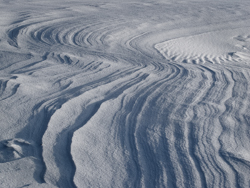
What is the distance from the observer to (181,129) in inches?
48.8

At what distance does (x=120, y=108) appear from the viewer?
4.54 ft

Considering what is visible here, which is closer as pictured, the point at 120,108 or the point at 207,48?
the point at 120,108

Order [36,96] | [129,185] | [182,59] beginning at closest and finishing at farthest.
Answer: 1. [129,185]
2. [36,96]
3. [182,59]

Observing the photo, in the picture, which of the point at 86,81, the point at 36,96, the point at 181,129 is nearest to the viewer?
the point at 181,129

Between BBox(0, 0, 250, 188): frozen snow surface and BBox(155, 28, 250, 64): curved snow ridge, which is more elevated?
BBox(0, 0, 250, 188): frozen snow surface

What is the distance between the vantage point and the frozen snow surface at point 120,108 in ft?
3.32

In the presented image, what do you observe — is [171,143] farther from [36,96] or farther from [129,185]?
[36,96]

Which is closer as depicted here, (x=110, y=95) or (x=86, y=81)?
(x=110, y=95)

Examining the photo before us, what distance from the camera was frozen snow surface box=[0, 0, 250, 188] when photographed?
1011mm

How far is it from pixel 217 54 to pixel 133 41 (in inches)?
24.7

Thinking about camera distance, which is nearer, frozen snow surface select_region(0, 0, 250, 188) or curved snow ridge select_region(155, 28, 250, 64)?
frozen snow surface select_region(0, 0, 250, 188)

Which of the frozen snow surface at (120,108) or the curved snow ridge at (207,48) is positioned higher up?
the frozen snow surface at (120,108)

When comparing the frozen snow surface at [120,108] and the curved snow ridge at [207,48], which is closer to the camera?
the frozen snow surface at [120,108]

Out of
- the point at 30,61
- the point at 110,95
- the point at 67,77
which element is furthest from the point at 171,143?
the point at 30,61
